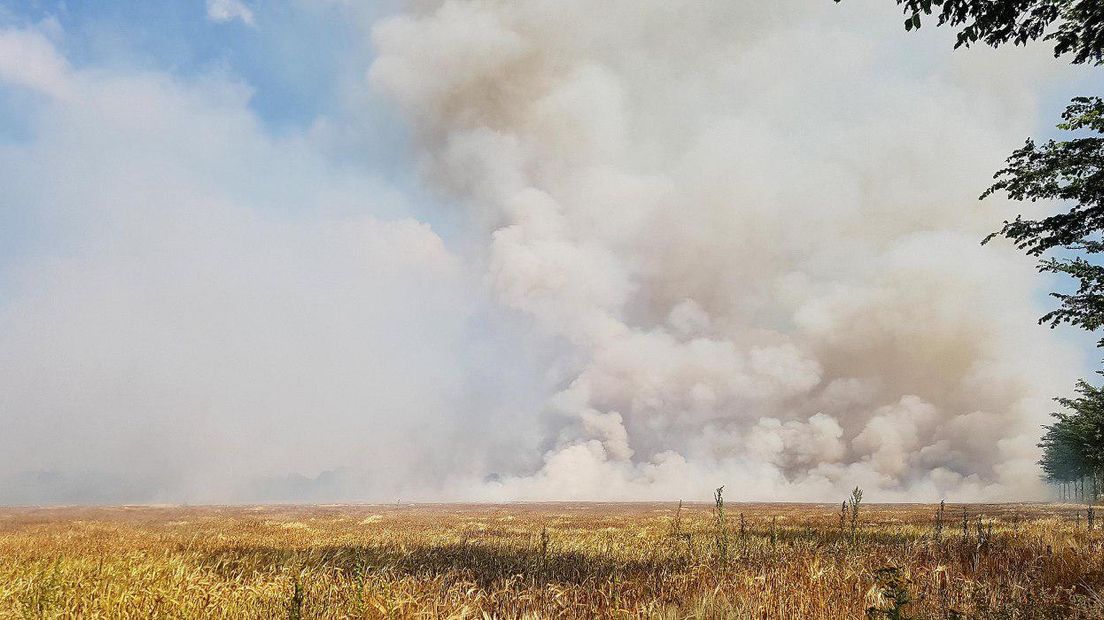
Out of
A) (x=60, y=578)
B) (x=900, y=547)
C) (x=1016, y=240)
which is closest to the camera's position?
(x=60, y=578)

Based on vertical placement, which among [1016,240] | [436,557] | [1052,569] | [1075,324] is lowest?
[436,557]

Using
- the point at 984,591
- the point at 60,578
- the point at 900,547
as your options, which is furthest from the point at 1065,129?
the point at 60,578

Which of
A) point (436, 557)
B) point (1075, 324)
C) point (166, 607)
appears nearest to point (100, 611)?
point (166, 607)

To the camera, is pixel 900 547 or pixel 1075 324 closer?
pixel 900 547

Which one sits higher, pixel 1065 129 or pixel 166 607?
pixel 1065 129

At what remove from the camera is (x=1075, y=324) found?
14.8m

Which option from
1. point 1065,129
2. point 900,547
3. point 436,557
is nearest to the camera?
point 900,547

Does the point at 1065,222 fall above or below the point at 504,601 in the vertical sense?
above

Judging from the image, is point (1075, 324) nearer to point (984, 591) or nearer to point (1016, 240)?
point (1016, 240)

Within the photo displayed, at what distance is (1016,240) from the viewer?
14.6 metres

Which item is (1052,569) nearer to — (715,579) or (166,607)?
(715,579)

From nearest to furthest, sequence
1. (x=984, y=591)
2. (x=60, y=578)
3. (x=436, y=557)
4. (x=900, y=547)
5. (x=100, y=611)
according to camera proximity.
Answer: (x=100, y=611), (x=984, y=591), (x=60, y=578), (x=900, y=547), (x=436, y=557)

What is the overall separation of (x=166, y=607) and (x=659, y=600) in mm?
Answer: 4661

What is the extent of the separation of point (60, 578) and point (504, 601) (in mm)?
5452
